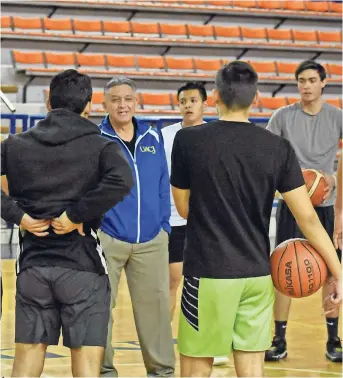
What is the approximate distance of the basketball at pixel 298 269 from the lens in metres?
3.64

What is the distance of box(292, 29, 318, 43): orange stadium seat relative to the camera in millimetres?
16672

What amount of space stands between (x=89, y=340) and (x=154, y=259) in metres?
1.21

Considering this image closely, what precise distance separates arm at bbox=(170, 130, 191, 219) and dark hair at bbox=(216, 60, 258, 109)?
0.22 m

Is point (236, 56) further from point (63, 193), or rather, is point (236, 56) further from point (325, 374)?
point (63, 193)

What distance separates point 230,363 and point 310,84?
165cm

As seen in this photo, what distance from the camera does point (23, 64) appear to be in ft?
47.1

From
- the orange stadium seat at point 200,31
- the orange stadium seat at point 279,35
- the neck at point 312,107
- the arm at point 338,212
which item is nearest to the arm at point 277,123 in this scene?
the neck at point 312,107

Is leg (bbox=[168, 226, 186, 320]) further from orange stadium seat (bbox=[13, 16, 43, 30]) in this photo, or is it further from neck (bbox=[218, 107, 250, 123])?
orange stadium seat (bbox=[13, 16, 43, 30])

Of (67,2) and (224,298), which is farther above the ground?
(67,2)

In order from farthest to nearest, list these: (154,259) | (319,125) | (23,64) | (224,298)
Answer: (23,64), (319,125), (154,259), (224,298)

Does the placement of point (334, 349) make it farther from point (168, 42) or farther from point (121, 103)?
point (168, 42)

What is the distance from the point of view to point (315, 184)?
4848mm

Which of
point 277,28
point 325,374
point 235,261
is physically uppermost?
point 277,28

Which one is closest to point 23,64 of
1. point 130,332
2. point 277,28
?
point 277,28
